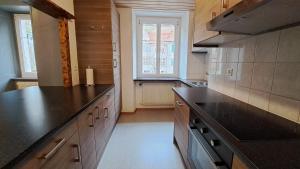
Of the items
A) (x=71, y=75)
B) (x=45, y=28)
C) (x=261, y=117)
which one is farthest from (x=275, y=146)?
(x=45, y=28)

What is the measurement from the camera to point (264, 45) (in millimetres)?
1200

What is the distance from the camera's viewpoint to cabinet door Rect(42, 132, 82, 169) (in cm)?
83

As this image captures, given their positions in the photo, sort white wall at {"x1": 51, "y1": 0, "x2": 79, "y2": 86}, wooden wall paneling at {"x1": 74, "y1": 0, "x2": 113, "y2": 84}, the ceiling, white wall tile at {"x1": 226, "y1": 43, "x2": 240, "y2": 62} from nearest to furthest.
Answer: white wall tile at {"x1": 226, "y1": 43, "x2": 240, "y2": 62} < white wall at {"x1": 51, "y1": 0, "x2": 79, "y2": 86} < wooden wall paneling at {"x1": 74, "y1": 0, "x2": 113, "y2": 84} < the ceiling

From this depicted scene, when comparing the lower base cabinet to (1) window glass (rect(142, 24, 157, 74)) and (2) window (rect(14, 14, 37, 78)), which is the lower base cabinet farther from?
(1) window glass (rect(142, 24, 157, 74))

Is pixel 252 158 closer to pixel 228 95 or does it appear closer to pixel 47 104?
pixel 228 95

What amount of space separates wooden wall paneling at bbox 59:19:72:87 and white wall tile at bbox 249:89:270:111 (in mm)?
2223

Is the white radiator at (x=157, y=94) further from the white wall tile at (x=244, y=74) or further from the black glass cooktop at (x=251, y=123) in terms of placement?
the black glass cooktop at (x=251, y=123)

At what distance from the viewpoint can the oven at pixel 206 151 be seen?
80cm

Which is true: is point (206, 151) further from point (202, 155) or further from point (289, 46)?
point (289, 46)

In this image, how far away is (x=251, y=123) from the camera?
0.95 m

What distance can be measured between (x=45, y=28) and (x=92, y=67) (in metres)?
0.80

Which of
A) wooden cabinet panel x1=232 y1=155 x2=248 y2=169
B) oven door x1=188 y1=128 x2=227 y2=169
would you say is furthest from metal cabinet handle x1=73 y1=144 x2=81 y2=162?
wooden cabinet panel x1=232 y1=155 x2=248 y2=169

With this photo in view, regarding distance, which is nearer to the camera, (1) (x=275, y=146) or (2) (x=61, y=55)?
(1) (x=275, y=146)

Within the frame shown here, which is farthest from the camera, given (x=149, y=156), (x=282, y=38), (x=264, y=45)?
(x=149, y=156)
